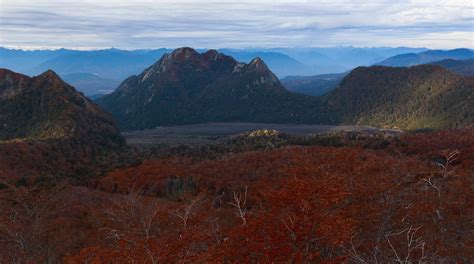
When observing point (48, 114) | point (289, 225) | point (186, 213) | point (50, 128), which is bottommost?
point (50, 128)

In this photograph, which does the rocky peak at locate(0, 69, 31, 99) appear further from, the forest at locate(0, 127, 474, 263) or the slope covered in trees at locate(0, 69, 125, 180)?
the forest at locate(0, 127, 474, 263)

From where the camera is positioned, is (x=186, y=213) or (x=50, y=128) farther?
(x=50, y=128)

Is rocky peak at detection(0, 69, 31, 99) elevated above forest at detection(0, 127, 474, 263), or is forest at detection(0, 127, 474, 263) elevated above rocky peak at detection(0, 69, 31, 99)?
rocky peak at detection(0, 69, 31, 99)

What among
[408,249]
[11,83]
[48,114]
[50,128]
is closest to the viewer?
[408,249]

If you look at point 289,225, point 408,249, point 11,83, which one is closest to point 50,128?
point 11,83

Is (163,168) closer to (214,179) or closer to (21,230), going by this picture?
(214,179)

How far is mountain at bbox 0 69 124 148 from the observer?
408 ft

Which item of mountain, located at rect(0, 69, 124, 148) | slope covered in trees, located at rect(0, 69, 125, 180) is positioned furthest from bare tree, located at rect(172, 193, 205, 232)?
mountain, located at rect(0, 69, 124, 148)

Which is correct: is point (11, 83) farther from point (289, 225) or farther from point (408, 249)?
point (408, 249)

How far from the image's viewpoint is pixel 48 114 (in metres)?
132

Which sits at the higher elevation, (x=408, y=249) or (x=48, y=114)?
(x=48, y=114)

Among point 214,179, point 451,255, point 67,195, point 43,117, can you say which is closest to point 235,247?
point 451,255

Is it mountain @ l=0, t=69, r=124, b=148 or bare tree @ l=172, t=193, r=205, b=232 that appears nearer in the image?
bare tree @ l=172, t=193, r=205, b=232

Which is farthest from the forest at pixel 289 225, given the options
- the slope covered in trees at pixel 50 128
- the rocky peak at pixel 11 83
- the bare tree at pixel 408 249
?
the rocky peak at pixel 11 83
